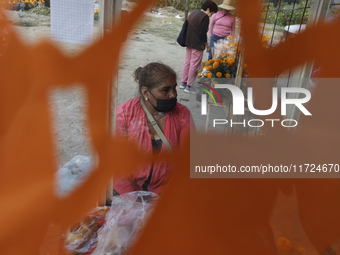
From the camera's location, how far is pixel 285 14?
38.4 inches

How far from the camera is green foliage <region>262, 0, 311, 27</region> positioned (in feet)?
3.10

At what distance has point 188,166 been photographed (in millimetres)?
1032

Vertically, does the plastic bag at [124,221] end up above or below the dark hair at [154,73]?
below

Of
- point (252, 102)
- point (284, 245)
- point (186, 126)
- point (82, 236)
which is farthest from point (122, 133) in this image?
point (284, 245)

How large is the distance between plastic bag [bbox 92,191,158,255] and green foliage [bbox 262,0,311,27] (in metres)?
0.80

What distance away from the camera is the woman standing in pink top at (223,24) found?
3.07 ft

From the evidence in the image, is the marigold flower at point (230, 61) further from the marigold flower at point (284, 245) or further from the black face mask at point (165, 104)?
the marigold flower at point (284, 245)

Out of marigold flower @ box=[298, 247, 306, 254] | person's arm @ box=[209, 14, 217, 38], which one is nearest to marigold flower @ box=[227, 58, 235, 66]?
person's arm @ box=[209, 14, 217, 38]

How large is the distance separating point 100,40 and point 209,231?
83cm

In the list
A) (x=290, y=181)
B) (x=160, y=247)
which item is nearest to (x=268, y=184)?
(x=290, y=181)

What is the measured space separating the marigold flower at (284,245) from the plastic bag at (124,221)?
19.2 inches

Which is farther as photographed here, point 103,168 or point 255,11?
point 103,168

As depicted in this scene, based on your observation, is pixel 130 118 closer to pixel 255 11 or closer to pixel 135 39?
pixel 135 39

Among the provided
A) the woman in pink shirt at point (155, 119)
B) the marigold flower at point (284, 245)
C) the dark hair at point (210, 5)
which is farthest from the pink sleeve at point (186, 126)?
the marigold flower at point (284, 245)
